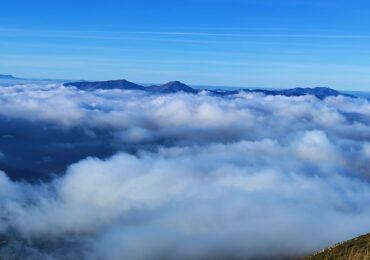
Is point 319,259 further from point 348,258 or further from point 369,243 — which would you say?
point 369,243

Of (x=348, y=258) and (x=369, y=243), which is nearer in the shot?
(x=348, y=258)

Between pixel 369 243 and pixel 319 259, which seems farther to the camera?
pixel 369 243

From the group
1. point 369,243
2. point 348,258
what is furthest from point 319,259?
point 369,243
